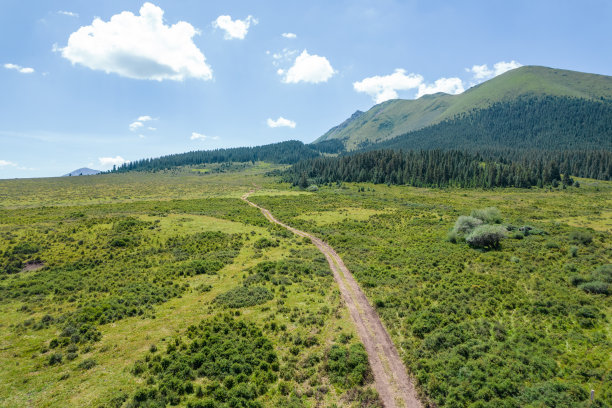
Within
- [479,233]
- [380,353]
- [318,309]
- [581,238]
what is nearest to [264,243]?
[318,309]

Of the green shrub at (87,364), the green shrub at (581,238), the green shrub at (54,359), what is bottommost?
the green shrub at (581,238)

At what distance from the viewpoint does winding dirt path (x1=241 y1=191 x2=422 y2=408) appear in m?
15.1

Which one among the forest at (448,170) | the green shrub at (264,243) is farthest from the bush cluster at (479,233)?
the forest at (448,170)

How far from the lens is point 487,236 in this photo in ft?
125

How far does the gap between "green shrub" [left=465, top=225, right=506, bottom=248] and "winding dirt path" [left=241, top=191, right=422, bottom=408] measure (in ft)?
68.9

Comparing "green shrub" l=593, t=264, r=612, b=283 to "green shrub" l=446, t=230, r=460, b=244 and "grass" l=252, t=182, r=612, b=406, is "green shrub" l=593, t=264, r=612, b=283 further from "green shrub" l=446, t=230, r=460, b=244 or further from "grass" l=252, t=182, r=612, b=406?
"green shrub" l=446, t=230, r=460, b=244

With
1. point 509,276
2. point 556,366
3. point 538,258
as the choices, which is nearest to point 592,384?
point 556,366

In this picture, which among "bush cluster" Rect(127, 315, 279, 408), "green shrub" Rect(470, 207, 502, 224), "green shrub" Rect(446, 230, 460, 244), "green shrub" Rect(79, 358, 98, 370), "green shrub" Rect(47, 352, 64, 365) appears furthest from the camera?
"green shrub" Rect(470, 207, 502, 224)

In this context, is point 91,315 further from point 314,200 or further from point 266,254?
point 314,200

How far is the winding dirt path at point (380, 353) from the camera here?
49.6 feet

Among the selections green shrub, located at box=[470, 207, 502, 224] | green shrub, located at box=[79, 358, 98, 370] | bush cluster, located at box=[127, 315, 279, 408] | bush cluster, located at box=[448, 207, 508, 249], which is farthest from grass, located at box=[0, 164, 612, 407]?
green shrub, located at box=[470, 207, 502, 224]

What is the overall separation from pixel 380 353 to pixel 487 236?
1144 inches

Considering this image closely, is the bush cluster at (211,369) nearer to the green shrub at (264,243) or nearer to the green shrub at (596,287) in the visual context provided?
the green shrub at (264,243)

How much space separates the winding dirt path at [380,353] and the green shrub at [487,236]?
2101cm
